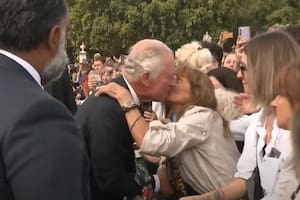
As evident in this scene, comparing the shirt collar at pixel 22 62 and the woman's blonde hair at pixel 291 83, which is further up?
the shirt collar at pixel 22 62

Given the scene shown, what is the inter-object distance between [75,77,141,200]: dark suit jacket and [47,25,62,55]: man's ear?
46.2 inches

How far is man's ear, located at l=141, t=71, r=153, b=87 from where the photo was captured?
3.45 meters

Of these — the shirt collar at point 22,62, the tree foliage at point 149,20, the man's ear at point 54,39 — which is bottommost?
the tree foliage at point 149,20

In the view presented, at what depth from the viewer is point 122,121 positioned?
338 centimetres

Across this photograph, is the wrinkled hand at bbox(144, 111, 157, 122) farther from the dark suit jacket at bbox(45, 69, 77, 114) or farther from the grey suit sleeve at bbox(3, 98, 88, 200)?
the grey suit sleeve at bbox(3, 98, 88, 200)

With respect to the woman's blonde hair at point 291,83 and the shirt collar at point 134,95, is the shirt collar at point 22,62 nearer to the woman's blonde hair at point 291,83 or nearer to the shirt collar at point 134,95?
the woman's blonde hair at point 291,83

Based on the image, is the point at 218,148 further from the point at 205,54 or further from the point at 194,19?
the point at 194,19

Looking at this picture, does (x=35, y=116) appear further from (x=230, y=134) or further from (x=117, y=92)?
(x=230, y=134)

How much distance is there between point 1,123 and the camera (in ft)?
6.31

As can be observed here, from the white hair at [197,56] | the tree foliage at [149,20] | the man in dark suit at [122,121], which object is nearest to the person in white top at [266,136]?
the man in dark suit at [122,121]

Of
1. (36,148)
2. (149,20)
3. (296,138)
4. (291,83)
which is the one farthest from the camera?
(149,20)

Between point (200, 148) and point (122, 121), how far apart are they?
1.66ft

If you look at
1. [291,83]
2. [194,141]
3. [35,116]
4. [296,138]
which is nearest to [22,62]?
[35,116]

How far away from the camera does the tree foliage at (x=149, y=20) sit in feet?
162
